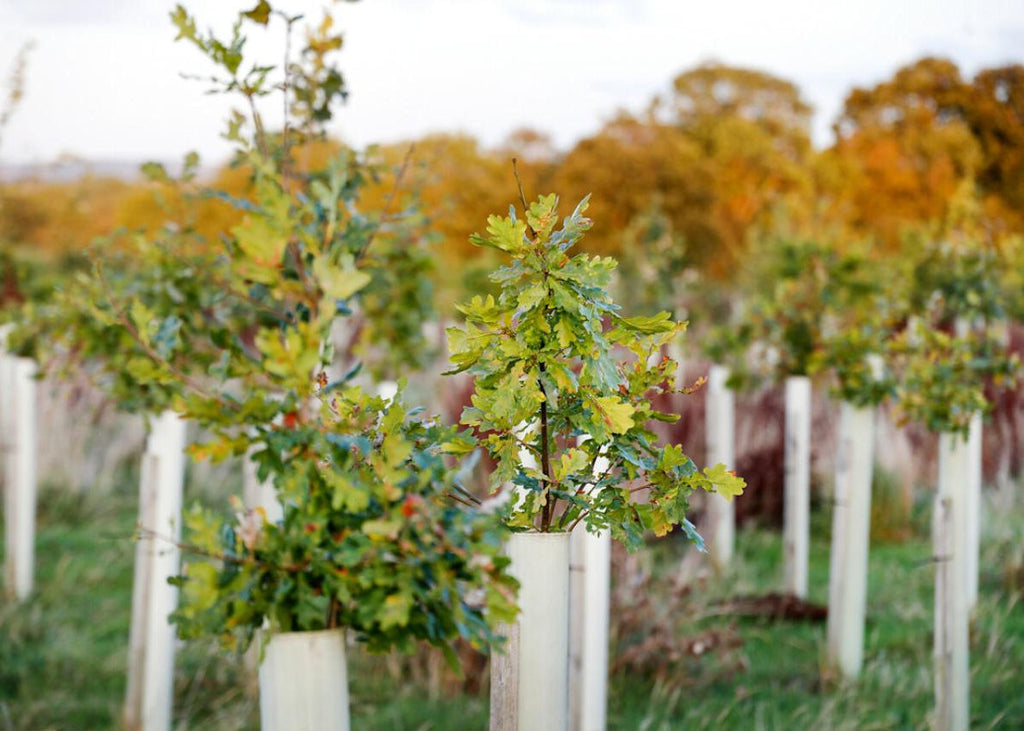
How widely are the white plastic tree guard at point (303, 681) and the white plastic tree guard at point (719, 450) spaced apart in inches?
195

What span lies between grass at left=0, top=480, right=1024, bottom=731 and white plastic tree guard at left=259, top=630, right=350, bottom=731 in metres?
2.01

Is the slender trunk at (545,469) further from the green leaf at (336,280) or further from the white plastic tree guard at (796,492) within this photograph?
the white plastic tree guard at (796,492)

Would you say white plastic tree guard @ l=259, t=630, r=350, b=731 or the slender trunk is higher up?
the slender trunk

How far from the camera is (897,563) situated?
6.59 metres

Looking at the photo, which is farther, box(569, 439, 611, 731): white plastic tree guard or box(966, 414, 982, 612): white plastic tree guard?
box(966, 414, 982, 612): white plastic tree guard

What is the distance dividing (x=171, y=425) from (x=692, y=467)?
245 cm

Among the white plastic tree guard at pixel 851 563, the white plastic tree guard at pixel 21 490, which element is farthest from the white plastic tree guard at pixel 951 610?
the white plastic tree guard at pixel 21 490

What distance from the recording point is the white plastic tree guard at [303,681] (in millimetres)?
1394

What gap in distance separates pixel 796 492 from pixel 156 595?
3.26m

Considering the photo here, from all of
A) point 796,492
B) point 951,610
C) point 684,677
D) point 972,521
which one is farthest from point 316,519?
point 796,492

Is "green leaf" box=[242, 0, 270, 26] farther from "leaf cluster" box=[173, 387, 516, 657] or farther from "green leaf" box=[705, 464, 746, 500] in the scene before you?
"green leaf" box=[705, 464, 746, 500]

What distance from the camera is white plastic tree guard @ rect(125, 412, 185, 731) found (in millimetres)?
3652

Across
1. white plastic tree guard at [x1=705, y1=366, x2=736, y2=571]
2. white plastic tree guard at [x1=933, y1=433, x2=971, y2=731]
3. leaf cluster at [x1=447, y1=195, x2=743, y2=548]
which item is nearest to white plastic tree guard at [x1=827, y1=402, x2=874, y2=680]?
white plastic tree guard at [x1=933, y1=433, x2=971, y2=731]

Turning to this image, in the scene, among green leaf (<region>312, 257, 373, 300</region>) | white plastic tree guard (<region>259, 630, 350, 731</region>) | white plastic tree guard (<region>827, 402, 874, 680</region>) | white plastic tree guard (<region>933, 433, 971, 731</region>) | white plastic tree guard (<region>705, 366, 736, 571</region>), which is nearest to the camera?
green leaf (<region>312, 257, 373, 300</region>)
